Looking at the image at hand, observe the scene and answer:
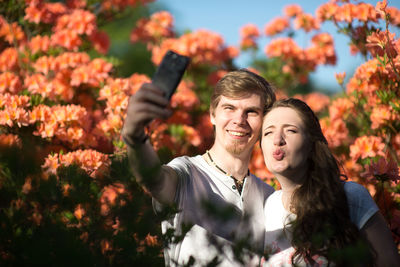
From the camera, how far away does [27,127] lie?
273 centimetres

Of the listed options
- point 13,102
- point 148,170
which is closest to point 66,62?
point 13,102

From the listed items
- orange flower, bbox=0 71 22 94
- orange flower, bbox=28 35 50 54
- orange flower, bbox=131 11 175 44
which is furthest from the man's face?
orange flower, bbox=131 11 175 44

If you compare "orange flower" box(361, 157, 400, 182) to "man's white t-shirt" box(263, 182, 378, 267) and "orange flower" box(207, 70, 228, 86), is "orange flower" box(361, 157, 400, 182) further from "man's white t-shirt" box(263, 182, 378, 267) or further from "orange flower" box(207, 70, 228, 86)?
"orange flower" box(207, 70, 228, 86)

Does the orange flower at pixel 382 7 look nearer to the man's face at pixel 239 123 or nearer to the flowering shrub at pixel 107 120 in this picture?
the flowering shrub at pixel 107 120

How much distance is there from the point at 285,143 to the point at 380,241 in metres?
0.62

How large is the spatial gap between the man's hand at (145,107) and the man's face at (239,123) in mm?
861

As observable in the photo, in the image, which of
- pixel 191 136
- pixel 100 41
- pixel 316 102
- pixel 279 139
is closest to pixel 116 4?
pixel 100 41

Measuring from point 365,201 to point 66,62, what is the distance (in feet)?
8.73

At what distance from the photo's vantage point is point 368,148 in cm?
297

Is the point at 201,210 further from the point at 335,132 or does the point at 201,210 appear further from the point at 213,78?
the point at 213,78

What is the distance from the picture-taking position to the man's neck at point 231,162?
2.30 m

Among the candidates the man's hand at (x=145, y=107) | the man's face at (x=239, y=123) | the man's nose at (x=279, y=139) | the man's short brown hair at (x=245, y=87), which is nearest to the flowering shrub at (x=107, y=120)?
the man's hand at (x=145, y=107)

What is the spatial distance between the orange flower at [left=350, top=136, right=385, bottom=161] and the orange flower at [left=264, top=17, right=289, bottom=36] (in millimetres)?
2566

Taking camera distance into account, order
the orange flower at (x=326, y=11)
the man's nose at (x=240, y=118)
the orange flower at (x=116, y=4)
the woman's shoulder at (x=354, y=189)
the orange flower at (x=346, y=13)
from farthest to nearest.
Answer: the orange flower at (x=116, y=4) < the orange flower at (x=326, y=11) < the orange flower at (x=346, y=13) < the man's nose at (x=240, y=118) < the woman's shoulder at (x=354, y=189)
